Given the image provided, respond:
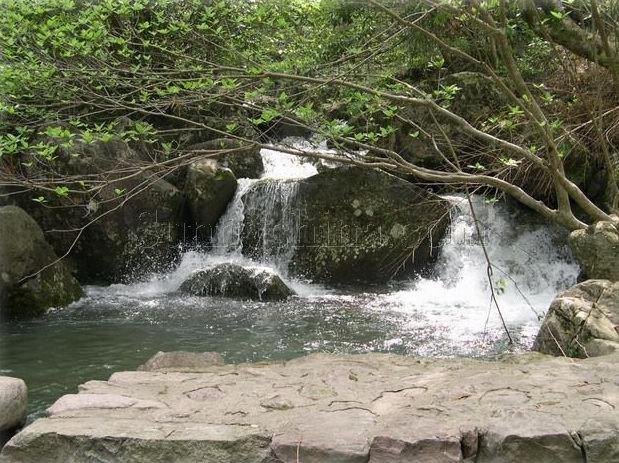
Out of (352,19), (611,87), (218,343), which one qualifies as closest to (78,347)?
(218,343)

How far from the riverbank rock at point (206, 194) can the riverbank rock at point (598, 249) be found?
650cm

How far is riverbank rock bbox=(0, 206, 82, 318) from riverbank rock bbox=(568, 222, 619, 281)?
270 inches

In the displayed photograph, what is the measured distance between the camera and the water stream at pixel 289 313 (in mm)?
6672

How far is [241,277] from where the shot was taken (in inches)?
384

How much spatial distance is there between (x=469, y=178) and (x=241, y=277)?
564 centimetres

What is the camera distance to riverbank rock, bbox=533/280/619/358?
15.3 feet

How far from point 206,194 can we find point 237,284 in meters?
2.27

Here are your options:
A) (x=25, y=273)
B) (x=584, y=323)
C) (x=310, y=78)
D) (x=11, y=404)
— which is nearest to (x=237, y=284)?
(x=25, y=273)

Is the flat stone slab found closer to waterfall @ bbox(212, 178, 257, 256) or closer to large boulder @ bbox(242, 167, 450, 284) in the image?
large boulder @ bbox(242, 167, 450, 284)

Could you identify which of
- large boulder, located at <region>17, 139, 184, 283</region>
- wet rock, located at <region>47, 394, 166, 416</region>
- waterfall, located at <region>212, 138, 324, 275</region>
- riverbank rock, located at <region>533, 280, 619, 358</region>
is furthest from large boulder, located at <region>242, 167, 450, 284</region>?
wet rock, located at <region>47, 394, 166, 416</region>

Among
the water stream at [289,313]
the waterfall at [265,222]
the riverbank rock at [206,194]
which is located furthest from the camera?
the riverbank rock at [206,194]

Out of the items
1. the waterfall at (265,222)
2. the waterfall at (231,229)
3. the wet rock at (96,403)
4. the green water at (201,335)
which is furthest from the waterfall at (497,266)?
the wet rock at (96,403)

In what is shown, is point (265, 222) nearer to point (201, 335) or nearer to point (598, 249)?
point (201, 335)

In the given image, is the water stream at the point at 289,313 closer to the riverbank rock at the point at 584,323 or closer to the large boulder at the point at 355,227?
the large boulder at the point at 355,227
